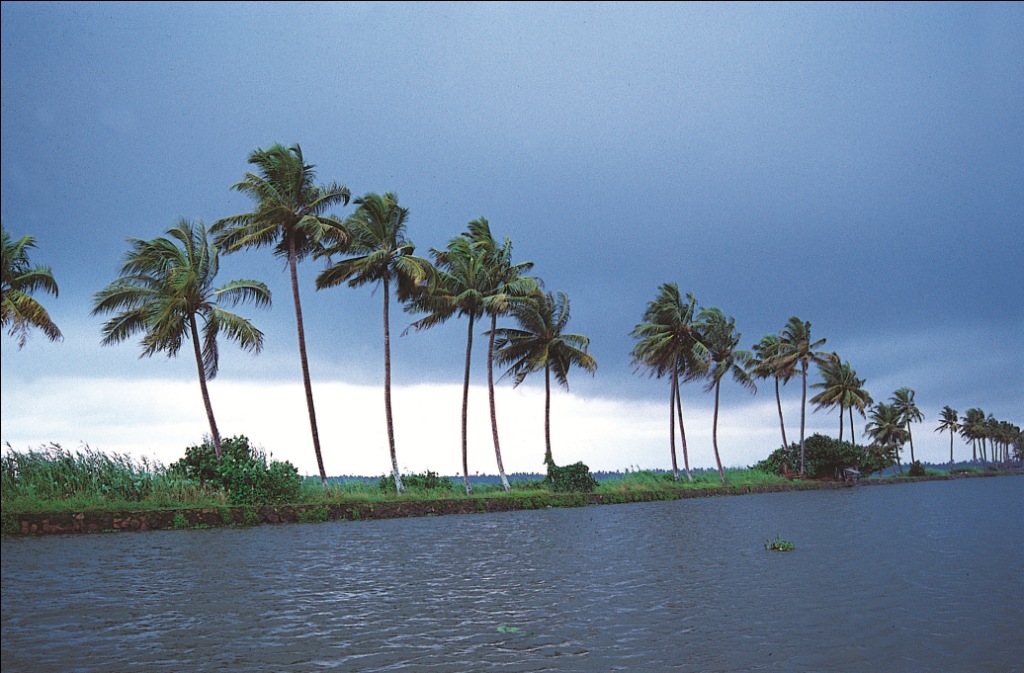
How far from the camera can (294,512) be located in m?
29.5

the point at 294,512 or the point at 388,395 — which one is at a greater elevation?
the point at 388,395

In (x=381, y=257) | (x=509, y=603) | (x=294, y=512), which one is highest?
(x=381, y=257)

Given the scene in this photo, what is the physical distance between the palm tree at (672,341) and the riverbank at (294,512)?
30.1 ft

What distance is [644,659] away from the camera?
9.49 meters

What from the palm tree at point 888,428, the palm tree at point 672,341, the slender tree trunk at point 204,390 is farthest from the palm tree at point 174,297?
the palm tree at point 888,428

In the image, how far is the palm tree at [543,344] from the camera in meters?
49.6

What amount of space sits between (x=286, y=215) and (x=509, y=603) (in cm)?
2902

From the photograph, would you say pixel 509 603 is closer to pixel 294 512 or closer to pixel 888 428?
pixel 294 512

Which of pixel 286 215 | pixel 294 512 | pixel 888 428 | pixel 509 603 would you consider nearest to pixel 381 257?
pixel 286 215

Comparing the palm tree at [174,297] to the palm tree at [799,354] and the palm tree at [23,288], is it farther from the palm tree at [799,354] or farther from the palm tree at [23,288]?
the palm tree at [799,354]

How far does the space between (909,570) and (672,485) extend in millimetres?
37330

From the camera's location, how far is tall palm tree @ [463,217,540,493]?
4419cm

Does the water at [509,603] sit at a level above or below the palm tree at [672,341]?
below

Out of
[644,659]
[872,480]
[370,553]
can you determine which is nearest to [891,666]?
[644,659]
